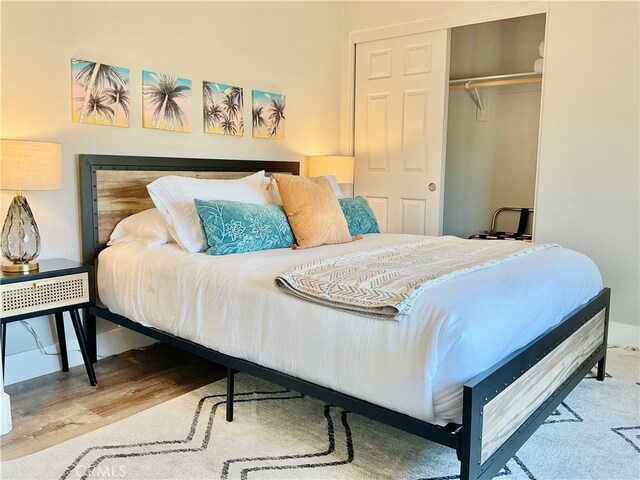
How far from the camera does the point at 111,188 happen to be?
119 inches

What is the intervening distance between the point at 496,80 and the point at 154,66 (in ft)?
9.77

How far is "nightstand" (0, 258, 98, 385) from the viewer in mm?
2357

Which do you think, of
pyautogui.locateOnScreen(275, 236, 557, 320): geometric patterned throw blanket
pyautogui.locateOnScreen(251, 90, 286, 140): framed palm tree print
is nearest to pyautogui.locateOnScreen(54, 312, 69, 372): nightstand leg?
pyautogui.locateOnScreen(275, 236, 557, 320): geometric patterned throw blanket

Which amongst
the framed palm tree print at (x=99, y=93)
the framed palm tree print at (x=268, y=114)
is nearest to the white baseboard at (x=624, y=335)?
the framed palm tree print at (x=268, y=114)

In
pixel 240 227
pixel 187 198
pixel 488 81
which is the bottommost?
pixel 240 227

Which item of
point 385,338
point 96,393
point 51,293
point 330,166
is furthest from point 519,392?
point 330,166

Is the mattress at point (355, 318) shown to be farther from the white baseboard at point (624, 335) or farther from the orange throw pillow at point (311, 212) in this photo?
the white baseboard at point (624, 335)

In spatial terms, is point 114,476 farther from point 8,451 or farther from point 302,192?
point 302,192

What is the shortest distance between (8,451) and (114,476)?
20.4 inches

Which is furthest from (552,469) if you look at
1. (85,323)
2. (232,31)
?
(232,31)

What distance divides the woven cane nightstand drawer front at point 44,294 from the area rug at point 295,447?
2.22 ft

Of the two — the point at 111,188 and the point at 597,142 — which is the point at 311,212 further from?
the point at 597,142

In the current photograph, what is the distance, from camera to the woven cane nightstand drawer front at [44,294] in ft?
7.73

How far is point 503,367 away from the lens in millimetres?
1635
